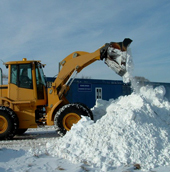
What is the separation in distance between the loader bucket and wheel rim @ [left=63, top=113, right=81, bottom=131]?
200 centimetres

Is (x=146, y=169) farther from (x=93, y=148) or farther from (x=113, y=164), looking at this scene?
(x=93, y=148)

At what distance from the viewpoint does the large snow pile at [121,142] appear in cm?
460

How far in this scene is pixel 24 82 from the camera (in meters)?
7.75

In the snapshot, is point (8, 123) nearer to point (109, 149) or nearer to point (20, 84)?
point (20, 84)

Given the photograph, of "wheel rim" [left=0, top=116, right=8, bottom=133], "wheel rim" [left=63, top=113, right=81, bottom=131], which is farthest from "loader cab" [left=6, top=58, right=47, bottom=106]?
"wheel rim" [left=63, top=113, right=81, bottom=131]

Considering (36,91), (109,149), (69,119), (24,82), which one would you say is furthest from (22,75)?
(109,149)

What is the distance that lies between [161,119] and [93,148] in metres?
2.63

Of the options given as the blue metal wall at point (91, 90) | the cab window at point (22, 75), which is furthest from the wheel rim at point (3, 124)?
the blue metal wall at point (91, 90)

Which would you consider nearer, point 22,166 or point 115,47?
point 22,166

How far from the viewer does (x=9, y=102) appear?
7.71 meters

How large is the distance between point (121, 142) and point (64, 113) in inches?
104

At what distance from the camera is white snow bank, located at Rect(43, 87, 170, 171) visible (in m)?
4.61

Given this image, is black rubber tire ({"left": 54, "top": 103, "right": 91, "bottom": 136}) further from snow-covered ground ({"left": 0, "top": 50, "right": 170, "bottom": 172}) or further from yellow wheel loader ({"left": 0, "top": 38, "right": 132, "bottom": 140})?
snow-covered ground ({"left": 0, "top": 50, "right": 170, "bottom": 172})

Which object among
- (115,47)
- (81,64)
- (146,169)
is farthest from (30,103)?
(146,169)
